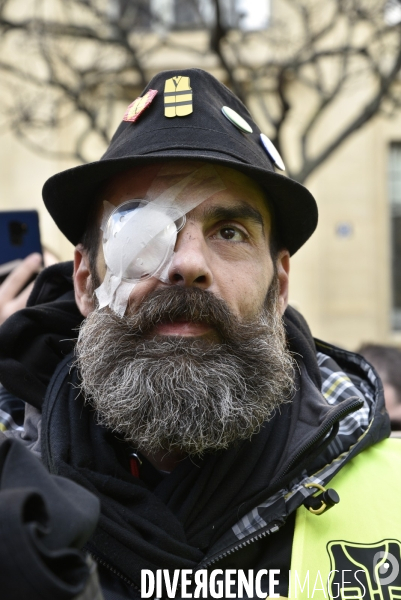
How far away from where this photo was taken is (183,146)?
2174 mm

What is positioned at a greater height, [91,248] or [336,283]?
[91,248]

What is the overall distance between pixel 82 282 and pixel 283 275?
0.70 meters

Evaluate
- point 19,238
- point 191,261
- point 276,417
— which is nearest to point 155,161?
point 191,261

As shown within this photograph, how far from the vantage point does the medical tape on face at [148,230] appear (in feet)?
7.12

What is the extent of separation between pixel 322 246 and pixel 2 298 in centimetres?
749

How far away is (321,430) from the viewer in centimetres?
209

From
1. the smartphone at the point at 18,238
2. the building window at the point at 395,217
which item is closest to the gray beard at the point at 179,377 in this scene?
the smartphone at the point at 18,238

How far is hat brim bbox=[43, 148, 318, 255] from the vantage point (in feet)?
7.11

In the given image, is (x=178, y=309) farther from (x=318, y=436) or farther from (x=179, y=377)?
(x=318, y=436)

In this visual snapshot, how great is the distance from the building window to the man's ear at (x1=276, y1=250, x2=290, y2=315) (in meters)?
7.95

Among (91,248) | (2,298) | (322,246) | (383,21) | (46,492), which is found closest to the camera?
(46,492)

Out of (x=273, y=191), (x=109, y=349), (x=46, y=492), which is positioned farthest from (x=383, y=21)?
(x=46, y=492)

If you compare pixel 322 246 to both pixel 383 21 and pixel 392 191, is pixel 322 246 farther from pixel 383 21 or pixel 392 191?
pixel 383 21

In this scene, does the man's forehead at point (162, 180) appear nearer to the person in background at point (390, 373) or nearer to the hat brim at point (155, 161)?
the hat brim at point (155, 161)
